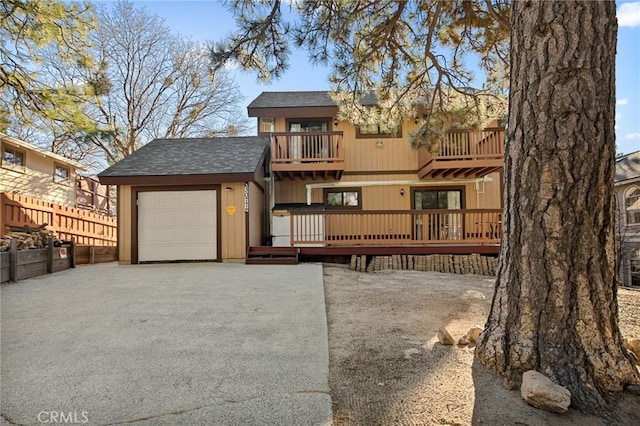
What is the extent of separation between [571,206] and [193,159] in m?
9.11

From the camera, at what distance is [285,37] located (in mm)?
5715

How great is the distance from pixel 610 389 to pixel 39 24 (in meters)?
8.26

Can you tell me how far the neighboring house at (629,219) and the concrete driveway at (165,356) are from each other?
13.4 metres

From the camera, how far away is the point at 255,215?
1000cm

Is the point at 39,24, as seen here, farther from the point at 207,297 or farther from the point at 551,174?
the point at 551,174

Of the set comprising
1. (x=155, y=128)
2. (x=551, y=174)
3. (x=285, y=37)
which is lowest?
(x=551, y=174)

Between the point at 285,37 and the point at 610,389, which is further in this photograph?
the point at 285,37

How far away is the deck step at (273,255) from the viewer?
8617 mm

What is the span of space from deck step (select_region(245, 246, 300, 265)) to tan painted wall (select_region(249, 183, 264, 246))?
0.47 m

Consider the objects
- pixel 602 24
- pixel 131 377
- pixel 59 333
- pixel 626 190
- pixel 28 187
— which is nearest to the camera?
pixel 602 24

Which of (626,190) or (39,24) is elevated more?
(39,24)

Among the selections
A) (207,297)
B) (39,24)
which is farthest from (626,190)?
(39,24)

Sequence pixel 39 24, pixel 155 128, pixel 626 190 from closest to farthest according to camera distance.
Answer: pixel 39 24
pixel 626 190
pixel 155 128

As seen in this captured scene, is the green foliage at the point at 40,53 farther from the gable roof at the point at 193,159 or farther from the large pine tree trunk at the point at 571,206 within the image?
the large pine tree trunk at the point at 571,206
